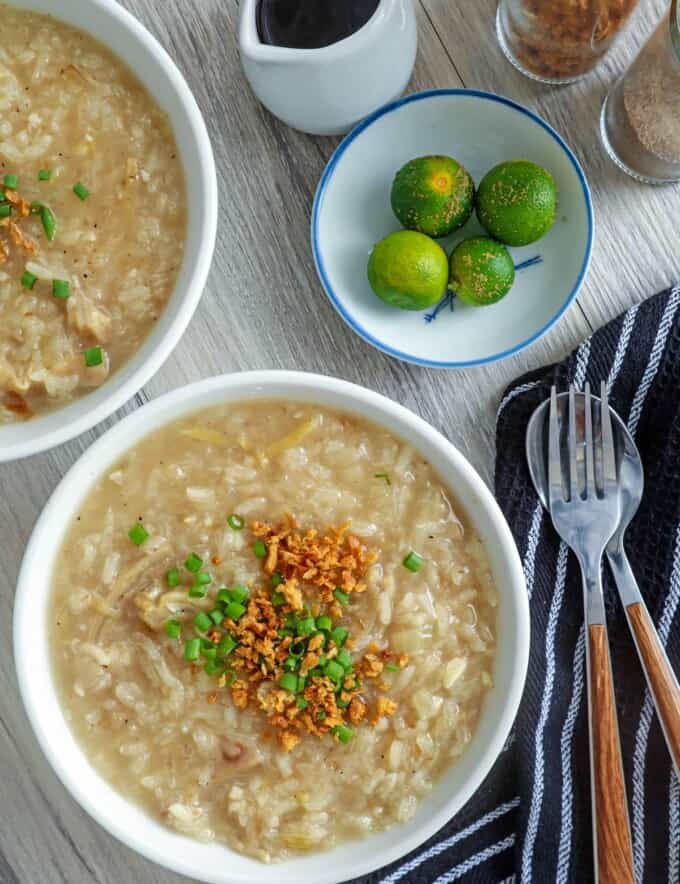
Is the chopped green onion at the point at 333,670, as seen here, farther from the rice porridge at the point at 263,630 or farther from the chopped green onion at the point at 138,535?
the chopped green onion at the point at 138,535

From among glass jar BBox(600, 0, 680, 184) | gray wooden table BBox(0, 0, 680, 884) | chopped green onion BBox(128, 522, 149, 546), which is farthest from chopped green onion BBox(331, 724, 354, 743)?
glass jar BBox(600, 0, 680, 184)

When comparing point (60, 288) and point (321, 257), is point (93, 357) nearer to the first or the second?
point (60, 288)

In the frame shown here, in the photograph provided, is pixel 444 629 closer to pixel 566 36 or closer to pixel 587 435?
pixel 587 435

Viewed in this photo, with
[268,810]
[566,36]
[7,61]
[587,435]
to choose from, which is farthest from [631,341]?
[7,61]

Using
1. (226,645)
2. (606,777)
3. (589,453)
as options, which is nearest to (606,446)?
(589,453)

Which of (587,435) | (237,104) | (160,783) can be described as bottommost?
(160,783)

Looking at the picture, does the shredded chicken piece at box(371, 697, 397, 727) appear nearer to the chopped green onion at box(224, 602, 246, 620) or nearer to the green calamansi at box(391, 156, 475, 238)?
the chopped green onion at box(224, 602, 246, 620)

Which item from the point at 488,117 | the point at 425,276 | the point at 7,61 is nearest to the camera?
the point at 7,61
